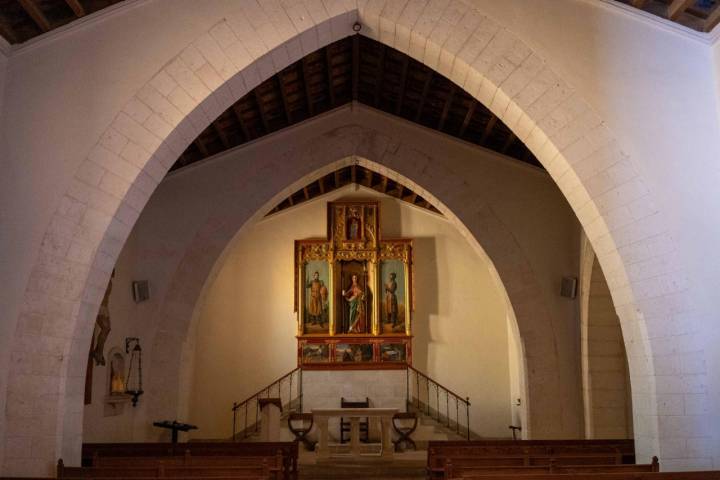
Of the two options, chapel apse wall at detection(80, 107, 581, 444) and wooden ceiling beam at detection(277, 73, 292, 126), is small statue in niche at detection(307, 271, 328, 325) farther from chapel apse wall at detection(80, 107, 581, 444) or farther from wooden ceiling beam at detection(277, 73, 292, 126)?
wooden ceiling beam at detection(277, 73, 292, 126)

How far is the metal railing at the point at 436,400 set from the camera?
1407 centimetres

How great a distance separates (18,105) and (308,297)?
8424 millimetres

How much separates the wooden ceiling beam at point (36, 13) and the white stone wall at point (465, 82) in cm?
20

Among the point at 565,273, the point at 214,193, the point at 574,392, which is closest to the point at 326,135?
the point at 214,193

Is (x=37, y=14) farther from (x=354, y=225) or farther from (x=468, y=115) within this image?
(x=354, y=225)

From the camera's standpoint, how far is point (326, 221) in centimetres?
1492

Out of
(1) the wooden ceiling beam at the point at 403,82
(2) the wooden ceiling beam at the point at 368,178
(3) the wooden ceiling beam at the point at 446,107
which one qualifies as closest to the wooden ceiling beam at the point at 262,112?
(1) the wooden ceiling beam at the point at 403,82

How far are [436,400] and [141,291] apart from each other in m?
6.38

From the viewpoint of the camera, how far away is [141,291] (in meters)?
10.1

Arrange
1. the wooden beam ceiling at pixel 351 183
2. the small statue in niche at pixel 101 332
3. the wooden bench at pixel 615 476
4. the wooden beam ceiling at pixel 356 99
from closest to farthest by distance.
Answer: the wooden bench at pixel 615 476
the small statue in niche at pixel 101 332
the wooden beam ceiling at pixel 356 99
the wooden beam ceiling at pixel 351 183

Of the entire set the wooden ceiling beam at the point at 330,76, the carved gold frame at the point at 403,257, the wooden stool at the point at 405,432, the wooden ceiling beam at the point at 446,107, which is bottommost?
the wooden stool at the point at 405,432

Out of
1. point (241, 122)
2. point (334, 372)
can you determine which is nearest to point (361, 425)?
point (334, 372)

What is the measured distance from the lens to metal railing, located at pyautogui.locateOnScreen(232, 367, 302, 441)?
544 inches

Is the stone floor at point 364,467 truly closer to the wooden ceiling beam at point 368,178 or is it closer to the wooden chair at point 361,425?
the wooden chair at point 361,425
